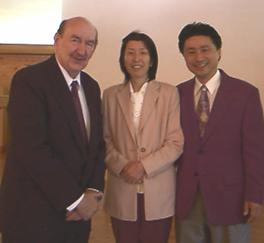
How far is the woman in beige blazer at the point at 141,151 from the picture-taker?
202 centimetres

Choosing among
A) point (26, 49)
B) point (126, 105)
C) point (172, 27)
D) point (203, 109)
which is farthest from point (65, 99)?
point (26, 49)

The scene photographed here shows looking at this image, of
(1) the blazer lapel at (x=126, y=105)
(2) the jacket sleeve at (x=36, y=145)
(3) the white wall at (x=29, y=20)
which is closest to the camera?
(2) the jacket sleeve at (x=36, y=145)

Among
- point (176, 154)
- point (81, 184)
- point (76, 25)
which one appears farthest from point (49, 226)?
point (76, 25)

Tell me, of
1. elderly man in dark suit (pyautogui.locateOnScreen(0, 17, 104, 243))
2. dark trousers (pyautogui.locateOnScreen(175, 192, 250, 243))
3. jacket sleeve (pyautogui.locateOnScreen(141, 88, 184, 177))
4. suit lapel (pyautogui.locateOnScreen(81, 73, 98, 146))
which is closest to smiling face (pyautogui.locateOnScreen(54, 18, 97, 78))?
elderly man in dark suit (pyautogui.locateOnScreen(0, 17, 104, 243))

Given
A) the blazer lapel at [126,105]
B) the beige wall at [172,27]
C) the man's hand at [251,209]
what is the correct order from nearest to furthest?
the man's hand at [251,209] < the blazer lapel at [126,105] < the beige wall at [172,27]

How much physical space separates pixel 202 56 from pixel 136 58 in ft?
1.10

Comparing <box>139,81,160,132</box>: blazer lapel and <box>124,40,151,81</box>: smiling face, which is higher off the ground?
<box>124,40,151,81</box>: smiling face

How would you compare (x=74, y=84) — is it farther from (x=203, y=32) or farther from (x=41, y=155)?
(x=203, y=32)

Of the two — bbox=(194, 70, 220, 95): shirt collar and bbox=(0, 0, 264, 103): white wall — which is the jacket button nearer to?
bbox=(194, 70, 220, 95): shirt collar

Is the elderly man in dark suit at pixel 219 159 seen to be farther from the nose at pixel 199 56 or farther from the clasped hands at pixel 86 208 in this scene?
the clasped hands at pixel 86 208

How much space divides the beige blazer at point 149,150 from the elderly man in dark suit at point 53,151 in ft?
0.70

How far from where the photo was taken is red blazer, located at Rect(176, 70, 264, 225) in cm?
198

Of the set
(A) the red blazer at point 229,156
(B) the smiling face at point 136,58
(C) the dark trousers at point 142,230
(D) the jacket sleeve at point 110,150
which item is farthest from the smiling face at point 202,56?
(C) the dark trousers at point 142,230

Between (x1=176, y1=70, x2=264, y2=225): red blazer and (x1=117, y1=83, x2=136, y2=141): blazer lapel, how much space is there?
0.31m
